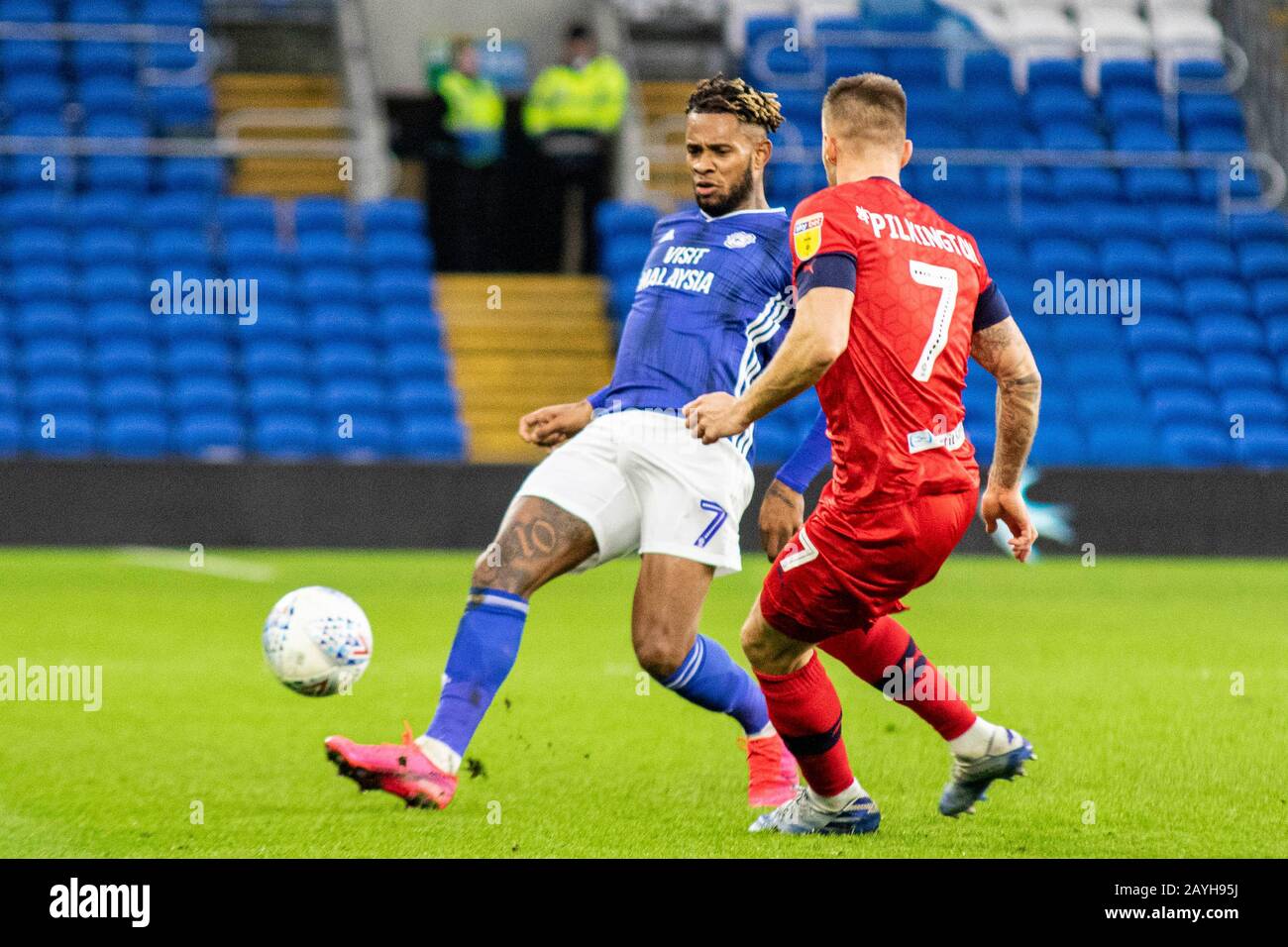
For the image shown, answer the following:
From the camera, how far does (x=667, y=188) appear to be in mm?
19266

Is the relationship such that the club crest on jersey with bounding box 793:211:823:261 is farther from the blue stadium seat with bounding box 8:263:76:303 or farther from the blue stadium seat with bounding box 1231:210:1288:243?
the blue stadium seat with bounding box 1231:210:1288:243

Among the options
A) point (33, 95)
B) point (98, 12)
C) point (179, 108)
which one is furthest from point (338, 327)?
point (98, 12)

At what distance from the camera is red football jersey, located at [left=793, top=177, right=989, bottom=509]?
5.08 m

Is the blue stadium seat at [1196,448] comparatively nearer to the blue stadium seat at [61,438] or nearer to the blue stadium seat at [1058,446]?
the blue stadium seat at [1058,446]

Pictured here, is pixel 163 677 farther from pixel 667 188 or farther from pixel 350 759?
pixel 667 188

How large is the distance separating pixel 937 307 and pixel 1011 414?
456mm

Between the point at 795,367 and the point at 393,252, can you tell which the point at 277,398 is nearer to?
the point at 393,252

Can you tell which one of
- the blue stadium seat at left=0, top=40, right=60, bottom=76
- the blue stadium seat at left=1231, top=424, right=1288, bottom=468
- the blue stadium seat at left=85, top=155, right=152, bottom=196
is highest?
the blue stadium seat at left=0, top=40, right=60, bottom=76

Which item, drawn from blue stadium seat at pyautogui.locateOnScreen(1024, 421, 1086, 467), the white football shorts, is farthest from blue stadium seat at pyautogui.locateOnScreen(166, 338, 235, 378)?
the white football shorts

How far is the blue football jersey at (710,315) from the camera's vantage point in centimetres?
601

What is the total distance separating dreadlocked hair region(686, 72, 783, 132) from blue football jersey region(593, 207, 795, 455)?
1.02ft

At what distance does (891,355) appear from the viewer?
201 inches

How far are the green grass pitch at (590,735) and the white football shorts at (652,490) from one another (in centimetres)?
79
